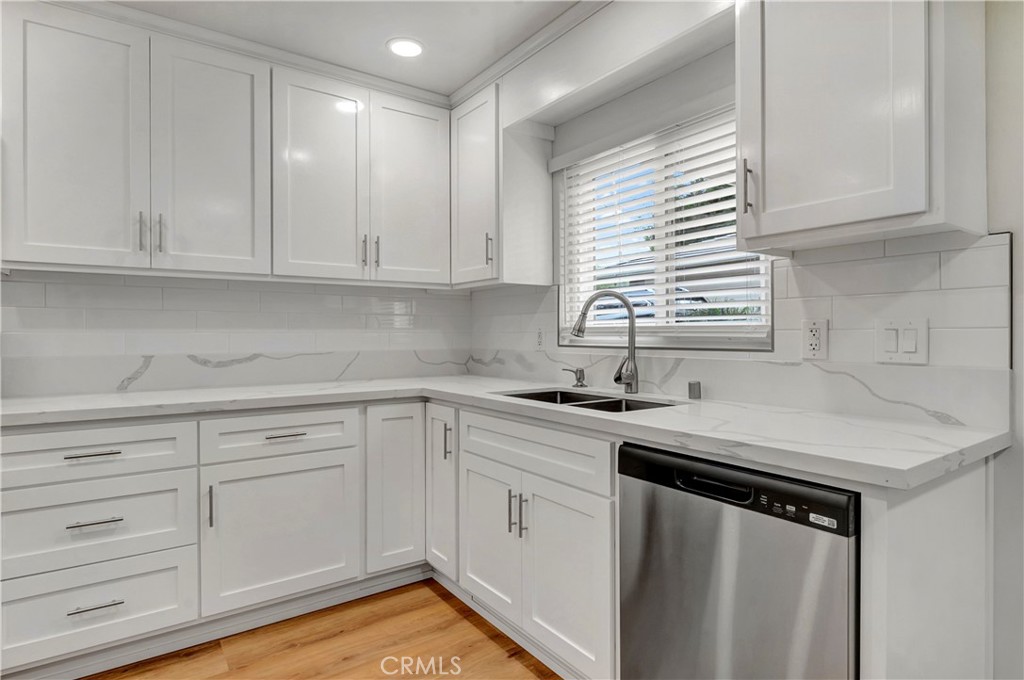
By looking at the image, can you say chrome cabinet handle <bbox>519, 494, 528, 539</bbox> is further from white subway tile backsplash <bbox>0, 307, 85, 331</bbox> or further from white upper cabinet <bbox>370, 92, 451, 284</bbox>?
white subway tile backsplash <bbox>0, 307, 85, 331</bbox>

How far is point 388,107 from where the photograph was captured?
→ 287cm

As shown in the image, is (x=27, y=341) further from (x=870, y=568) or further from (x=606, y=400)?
(x=870, y=568)

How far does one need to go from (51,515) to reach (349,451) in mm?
994

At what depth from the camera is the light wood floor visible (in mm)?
1957

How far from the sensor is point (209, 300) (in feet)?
8.77

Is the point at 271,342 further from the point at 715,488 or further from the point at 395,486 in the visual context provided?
the point at 715,488

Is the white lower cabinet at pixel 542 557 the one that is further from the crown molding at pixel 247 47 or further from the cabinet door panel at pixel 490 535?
the crown molding at pixel 247 47

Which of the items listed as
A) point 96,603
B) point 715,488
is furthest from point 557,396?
point 96,603

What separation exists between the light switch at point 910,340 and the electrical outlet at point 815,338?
0.21 m

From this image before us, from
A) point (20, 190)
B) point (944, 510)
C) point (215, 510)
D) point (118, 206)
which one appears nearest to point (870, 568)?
point (944, 510)

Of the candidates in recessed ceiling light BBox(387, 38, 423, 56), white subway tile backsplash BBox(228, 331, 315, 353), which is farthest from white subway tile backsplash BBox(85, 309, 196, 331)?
recessed ceiling light BBox(387, 38, 423, 56)

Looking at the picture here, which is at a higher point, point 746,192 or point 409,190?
point 409,190

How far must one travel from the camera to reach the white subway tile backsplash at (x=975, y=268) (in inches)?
53.9

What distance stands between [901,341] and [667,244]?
36.5 inches
